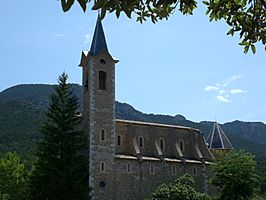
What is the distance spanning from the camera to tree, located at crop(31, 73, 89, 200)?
3628cm

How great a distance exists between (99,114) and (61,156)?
20.3ft

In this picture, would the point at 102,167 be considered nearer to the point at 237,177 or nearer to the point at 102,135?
the point at 102,135

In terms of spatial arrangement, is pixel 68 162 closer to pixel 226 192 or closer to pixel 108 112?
pixel 108 112

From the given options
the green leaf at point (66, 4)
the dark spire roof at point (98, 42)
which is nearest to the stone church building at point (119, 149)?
the dark spire roof at point (98, 42)

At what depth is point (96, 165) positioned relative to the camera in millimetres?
40750

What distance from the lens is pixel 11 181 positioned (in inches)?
1724

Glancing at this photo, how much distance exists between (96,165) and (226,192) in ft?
36.2

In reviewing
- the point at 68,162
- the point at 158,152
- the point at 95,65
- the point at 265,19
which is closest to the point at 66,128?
the point at 68,162

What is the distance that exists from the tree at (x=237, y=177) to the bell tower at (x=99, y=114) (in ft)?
30.7

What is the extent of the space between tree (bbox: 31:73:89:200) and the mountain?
2874cm

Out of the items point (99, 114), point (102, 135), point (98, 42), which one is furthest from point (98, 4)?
point (98, 42)

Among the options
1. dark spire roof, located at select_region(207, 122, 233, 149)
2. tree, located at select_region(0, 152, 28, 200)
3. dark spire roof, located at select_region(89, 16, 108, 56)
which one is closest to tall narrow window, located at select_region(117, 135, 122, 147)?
dark spire roof, located at select_region(89, 16, 108, 56)

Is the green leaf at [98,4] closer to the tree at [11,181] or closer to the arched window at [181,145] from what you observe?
the tree at [11,181]

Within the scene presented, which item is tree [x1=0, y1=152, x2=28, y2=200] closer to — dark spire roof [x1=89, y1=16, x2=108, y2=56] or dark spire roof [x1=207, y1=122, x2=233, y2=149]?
dark spire roof [x1=89, y1=16, x2=108, y2=56]
